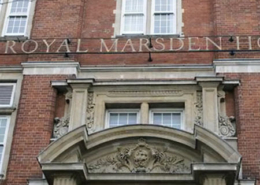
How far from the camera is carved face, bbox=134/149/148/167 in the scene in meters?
14.7

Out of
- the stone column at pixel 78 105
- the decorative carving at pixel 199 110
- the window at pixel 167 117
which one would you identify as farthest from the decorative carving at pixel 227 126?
the stone column at pixel 78 105

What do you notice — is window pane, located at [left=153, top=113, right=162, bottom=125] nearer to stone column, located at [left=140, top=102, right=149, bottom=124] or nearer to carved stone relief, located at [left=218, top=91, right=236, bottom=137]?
stone column, located at [left=140, top=102, right=149, bottom=124]

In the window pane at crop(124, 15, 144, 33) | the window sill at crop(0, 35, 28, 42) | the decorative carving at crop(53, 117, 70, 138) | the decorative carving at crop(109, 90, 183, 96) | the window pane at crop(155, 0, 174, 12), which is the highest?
the window pane at crop(155, 0, 174, 12)

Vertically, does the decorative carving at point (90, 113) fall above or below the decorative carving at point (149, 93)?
below

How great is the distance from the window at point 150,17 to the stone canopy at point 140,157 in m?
4.15

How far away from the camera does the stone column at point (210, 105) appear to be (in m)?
15.4

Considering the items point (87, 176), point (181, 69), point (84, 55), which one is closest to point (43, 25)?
point (84, 55)

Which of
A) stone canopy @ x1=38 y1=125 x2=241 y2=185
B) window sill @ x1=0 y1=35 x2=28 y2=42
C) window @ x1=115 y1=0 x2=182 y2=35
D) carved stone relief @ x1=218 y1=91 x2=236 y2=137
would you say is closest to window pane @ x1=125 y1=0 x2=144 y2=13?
window @ x1=115 y1=0 x2=182 y2=35

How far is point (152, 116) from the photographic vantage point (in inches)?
636

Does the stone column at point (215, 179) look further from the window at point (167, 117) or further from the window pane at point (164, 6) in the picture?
the window pane at point (164, 6)

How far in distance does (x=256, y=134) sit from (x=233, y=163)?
1.85m

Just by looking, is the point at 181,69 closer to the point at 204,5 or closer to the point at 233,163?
the point at 204,5

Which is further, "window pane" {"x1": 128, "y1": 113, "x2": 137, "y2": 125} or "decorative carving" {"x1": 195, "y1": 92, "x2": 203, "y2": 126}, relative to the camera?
"window pane" {"x1": 128, "y1": 113, "x2": 137, "y2": 125}

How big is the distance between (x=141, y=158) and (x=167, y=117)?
184cm
